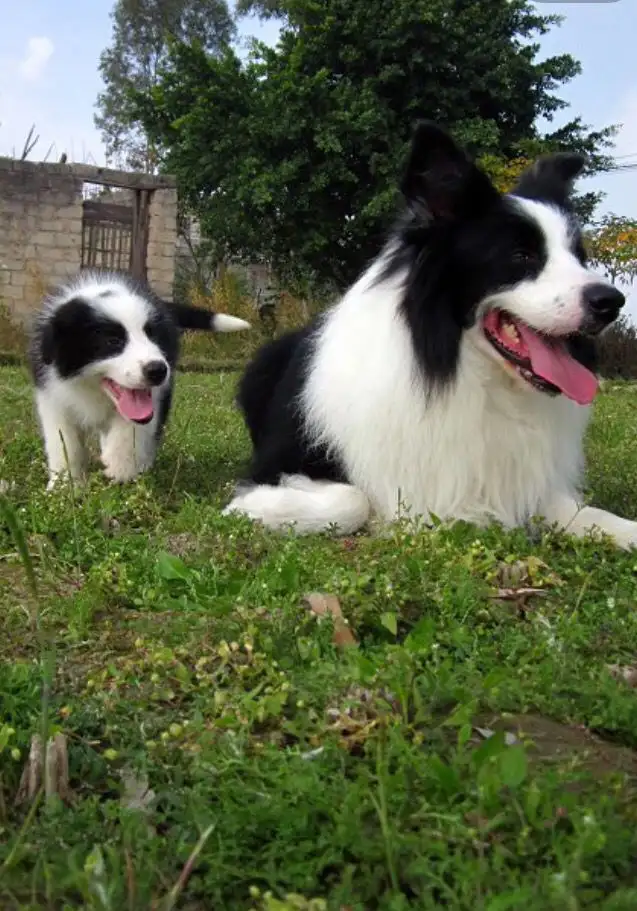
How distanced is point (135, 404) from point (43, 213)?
13.7 m

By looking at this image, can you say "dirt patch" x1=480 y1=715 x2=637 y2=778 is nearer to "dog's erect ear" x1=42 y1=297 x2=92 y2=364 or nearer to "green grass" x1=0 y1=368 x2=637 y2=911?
"green grass" x1=0 y1=368 x2=637 y2=911

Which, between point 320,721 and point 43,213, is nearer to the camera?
point 320,721

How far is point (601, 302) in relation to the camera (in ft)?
10.1

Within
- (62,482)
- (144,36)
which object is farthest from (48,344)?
(144,36)

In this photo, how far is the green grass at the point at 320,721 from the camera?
1.37 metres

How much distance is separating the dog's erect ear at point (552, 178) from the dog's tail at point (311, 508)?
1.35 metres

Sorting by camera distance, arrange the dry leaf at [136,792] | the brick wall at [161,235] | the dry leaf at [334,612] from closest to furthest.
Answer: the dry leaf at [136,792] < the dry leaf at [334,612] < the brick wall at [161,235]

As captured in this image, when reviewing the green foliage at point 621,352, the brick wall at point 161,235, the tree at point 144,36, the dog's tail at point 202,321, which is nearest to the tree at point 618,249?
the green foliage at point 621,352

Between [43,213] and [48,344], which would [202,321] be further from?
[43,213]

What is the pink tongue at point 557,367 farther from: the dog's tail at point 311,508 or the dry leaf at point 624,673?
the dry leaf at point 624,673

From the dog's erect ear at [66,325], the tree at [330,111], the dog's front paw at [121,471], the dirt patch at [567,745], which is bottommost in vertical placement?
the dog's front paw at [121,471]

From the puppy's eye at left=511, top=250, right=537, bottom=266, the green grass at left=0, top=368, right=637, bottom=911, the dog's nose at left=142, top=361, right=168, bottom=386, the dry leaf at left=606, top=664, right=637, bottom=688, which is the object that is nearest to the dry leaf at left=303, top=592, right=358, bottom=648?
the green grass at left=0, top=368, right=637, bottom=911

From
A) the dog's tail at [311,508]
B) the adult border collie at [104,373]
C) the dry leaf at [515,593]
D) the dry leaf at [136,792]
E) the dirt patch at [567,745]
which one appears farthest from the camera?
the adult border collie at [104,373]

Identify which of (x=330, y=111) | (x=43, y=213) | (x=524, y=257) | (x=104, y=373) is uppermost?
(x=330, y=111)
